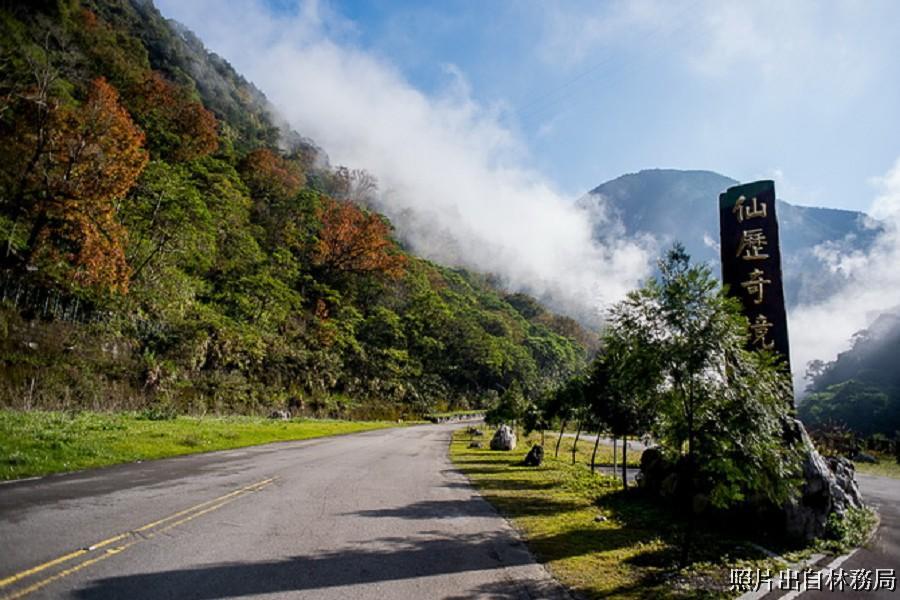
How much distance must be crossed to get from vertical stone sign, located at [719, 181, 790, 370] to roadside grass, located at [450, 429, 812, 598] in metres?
5.58

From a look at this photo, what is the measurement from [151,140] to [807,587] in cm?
6682

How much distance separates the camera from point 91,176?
32969mm

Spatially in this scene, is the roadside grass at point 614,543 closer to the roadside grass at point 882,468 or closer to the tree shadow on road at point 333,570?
the tree shadow on road at point 333,570

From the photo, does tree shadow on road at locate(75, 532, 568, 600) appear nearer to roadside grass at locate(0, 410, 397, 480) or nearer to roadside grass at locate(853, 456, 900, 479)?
roadside grass at locate(0, 410, 397, 480)

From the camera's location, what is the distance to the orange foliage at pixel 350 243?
7500 cm

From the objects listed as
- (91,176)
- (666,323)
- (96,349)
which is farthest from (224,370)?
(666,323)

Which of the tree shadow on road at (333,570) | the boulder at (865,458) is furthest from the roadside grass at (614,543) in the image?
the boulder at (865,458)

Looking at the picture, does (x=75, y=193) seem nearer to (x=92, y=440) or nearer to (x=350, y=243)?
(x=92, y=440)

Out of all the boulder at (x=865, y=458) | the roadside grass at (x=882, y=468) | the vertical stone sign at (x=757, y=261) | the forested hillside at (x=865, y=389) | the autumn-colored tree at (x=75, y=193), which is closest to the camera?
the vertical stone sign at (x=757, y=261)

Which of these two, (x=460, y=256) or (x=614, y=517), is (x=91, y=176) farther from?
(x=460, y=256)

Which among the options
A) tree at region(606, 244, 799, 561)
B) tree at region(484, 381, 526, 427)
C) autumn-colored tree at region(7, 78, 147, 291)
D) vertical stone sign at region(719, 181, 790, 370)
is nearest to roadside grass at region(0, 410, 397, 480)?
autumn-colored tree at region(7, 78, 147, 291)

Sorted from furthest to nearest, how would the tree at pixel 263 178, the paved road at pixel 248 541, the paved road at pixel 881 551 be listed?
the tree at pixel 263 178
the paved road at pixel 881 551
the paved road at pixel 248 541

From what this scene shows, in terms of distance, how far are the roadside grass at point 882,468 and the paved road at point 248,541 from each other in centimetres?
2793

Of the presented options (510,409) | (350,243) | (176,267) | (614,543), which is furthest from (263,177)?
(614,543)
